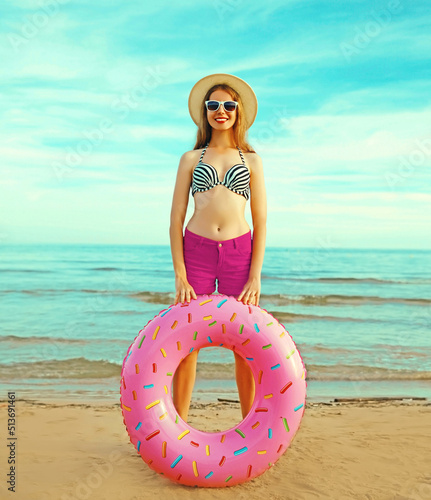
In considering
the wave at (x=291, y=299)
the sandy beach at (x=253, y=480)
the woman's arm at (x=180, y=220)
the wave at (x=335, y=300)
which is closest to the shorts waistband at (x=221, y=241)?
the woman's arm at (x=180, y=220)

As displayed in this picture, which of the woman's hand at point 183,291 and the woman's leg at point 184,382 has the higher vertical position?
the woman's hand at point 183,291

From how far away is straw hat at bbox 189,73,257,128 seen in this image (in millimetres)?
3439

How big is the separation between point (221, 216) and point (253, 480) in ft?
5.14

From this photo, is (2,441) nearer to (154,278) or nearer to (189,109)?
(189,109)

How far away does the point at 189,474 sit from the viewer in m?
3.05

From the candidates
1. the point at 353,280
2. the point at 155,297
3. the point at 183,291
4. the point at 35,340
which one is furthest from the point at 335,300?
the point at 183,291

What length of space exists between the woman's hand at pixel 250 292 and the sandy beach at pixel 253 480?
1055 mm

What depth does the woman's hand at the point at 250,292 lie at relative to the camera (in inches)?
128

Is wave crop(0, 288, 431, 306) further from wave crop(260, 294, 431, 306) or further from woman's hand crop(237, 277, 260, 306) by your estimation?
woman's hand crop(237, 277, 260, 306)

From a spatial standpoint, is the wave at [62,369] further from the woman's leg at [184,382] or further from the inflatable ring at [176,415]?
the inflatable ring at [176,415]

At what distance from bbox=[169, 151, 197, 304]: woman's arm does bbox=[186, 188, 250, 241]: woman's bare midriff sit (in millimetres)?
91

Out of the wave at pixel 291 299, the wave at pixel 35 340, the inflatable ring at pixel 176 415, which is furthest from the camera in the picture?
the wave at pixel 291 299

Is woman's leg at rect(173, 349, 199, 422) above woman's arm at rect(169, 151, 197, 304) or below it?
below

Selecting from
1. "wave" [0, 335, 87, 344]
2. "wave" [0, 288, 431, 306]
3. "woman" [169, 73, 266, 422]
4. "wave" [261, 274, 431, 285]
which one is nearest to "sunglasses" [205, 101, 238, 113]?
"woman" [169, 73, 266, 422]
